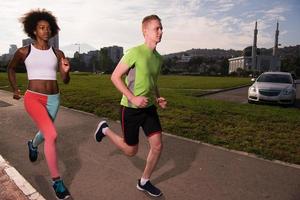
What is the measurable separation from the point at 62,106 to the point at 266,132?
7.17 m

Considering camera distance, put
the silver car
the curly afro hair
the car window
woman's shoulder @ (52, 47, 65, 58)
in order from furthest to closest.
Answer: the car window
the silver car
the curly afro hair
woman's shoulder @ (52, 47, 65, 58)

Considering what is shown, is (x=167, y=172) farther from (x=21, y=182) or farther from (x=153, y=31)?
(x=153, y=31)

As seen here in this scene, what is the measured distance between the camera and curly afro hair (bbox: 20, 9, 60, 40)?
482 cm

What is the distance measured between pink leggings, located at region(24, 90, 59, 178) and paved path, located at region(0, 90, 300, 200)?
1.30 feet

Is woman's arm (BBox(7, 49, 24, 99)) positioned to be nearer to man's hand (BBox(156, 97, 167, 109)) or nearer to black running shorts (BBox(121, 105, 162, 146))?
black running shorts (BBox(121, 105, 162, 146))

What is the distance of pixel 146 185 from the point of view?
4367 millimetres

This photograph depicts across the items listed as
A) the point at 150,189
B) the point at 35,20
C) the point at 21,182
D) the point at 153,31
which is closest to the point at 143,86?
the point at 153,31

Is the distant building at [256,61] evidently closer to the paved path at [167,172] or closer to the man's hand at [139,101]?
the paved path at [167,172]

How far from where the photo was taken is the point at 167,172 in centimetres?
519

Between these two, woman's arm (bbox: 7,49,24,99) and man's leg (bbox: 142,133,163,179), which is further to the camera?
woman's arm (bbox: 7,49,24,99)

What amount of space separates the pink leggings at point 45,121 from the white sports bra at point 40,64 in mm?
225

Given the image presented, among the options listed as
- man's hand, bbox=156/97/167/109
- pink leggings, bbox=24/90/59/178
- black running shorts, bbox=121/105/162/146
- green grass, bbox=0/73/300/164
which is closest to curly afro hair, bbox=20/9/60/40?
pink leggings, bbox=24/90/59/178

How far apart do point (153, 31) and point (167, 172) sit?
215cm

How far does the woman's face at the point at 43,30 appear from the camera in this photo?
4583 millimetres
